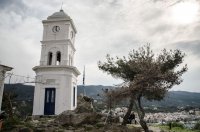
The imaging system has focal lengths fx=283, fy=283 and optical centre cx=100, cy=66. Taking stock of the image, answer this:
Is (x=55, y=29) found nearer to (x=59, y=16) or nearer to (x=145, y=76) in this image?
(x=59, y=16)

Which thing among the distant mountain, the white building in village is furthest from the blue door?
the distant mountain

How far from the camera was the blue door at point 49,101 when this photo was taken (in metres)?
32.5

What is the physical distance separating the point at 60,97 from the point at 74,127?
1049cm

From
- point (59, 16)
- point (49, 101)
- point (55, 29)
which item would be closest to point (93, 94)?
point (55, 29)

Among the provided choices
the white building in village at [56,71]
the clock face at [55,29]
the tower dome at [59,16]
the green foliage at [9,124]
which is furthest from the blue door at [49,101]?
the green foliage at [9,124]

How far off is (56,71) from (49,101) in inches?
140

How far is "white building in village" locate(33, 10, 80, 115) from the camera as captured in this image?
1284 inches

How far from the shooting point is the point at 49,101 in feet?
107

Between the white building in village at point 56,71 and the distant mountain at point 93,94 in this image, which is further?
the white building in village at point 56,71

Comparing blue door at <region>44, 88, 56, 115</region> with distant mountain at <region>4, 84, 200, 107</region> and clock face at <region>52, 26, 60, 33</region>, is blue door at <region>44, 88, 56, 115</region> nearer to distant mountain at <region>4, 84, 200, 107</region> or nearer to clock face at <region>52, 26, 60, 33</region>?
distant mountain at <region>4, 84, 200, 107</region>

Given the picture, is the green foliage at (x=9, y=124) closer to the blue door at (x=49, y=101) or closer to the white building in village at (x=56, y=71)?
the white building in village at (x=56, y=71)

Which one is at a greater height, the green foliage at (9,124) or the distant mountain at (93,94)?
the distant mountain at (93,94)

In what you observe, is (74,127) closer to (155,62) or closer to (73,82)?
(155,62)

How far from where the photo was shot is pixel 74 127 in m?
22.4
